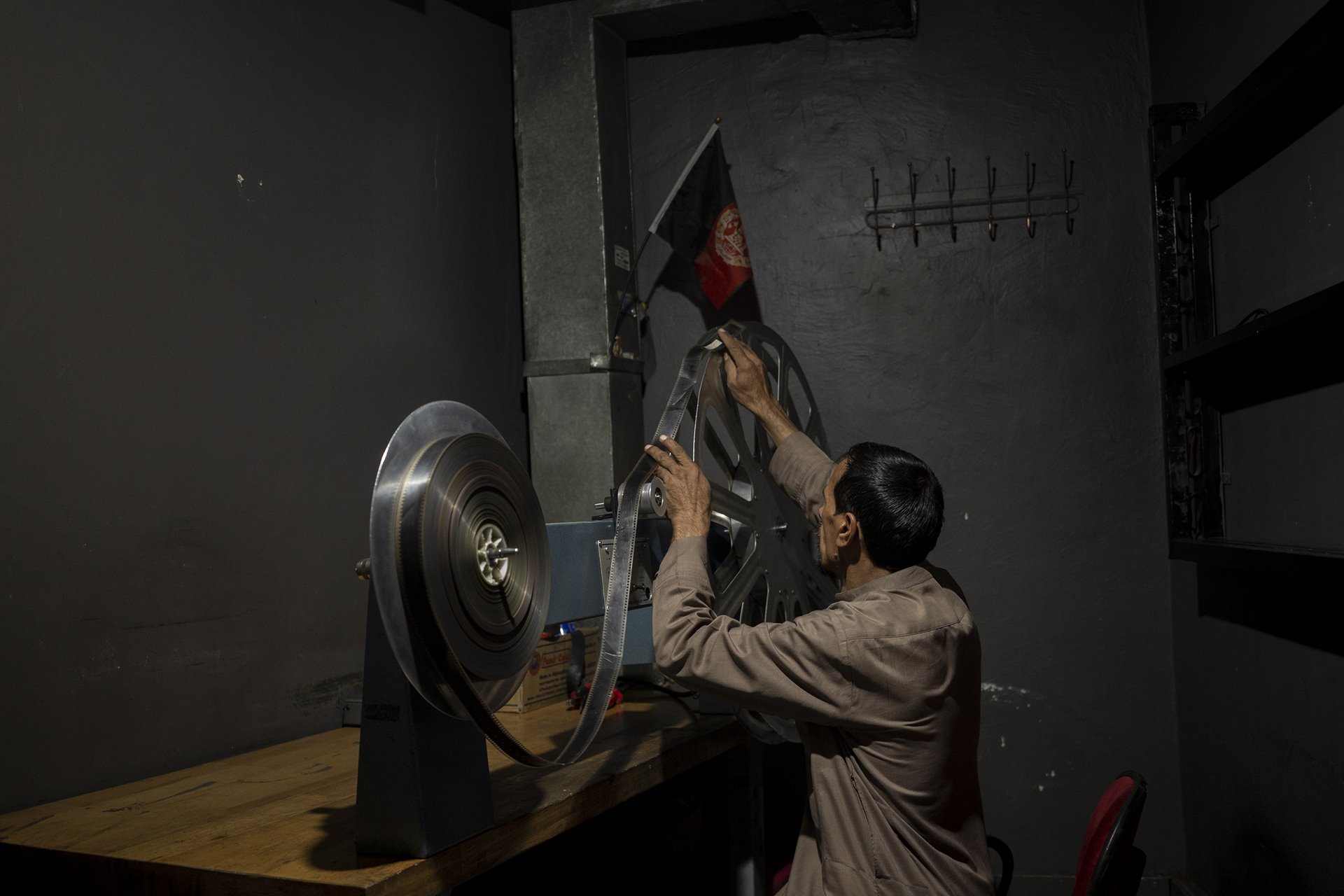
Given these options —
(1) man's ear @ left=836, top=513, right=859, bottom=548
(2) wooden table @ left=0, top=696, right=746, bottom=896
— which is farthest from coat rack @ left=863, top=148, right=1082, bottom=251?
(2) wooden table @ left=0, top=696, right=746, bottom=896

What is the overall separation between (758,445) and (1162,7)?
2026mm

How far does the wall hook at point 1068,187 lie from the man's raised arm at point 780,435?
4.91ft

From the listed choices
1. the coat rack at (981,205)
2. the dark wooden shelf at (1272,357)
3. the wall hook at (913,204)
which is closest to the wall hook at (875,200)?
the coat rack at (981,205)

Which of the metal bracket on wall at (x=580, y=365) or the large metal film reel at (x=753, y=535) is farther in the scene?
the metal bracket on wall at (x=580, y=365)

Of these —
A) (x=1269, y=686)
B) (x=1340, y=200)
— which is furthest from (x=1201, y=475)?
(x=1340, y=200)

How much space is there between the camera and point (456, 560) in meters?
1.53

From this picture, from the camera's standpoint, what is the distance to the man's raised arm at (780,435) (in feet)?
7.98

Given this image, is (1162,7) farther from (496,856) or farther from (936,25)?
(496,856)

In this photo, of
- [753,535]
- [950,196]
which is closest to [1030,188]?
[950,196]

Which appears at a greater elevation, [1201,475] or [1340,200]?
[1340,200]

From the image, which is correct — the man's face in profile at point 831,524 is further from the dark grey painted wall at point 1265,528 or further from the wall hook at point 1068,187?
the wall hook at point 1068,187

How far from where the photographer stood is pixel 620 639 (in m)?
1.84

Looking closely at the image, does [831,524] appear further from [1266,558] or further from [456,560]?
[1266,558]

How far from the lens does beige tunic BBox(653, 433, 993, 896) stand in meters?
1.83
